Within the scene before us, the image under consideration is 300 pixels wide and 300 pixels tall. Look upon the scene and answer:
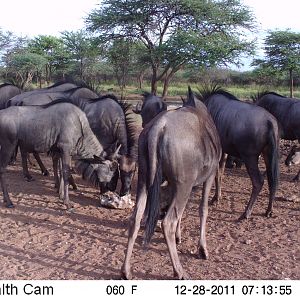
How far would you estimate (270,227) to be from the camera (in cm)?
588

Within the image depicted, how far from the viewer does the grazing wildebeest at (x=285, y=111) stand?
29.6 ft

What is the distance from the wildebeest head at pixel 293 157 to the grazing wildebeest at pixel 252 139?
3577mm

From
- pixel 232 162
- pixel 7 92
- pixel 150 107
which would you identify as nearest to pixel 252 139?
pixel 232 162

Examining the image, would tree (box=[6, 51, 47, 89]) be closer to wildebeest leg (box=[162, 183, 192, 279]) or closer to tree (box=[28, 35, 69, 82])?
tree (box=[28, 35, 69, 82])

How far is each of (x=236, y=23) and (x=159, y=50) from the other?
5225 millimetres

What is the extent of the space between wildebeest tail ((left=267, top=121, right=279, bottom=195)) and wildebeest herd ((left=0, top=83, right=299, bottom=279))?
2cm

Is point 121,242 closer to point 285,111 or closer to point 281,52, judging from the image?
point 285,111

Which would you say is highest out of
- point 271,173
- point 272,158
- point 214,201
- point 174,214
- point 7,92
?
point 7,92

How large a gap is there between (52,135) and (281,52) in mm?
20048

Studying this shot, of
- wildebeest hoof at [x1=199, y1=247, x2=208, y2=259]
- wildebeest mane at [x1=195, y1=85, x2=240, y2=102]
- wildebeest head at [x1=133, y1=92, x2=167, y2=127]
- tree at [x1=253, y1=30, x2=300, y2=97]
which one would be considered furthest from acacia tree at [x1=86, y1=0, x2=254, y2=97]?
wildebeest hoof at [x1=199, y1=247, x2=208, y2=259]

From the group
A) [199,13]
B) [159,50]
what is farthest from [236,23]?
[159,50]

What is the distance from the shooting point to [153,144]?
4.01 metres

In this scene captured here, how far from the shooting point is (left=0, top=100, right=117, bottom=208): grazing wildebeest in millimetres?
6793

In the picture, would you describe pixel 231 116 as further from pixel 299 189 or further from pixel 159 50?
pixel 159 50
